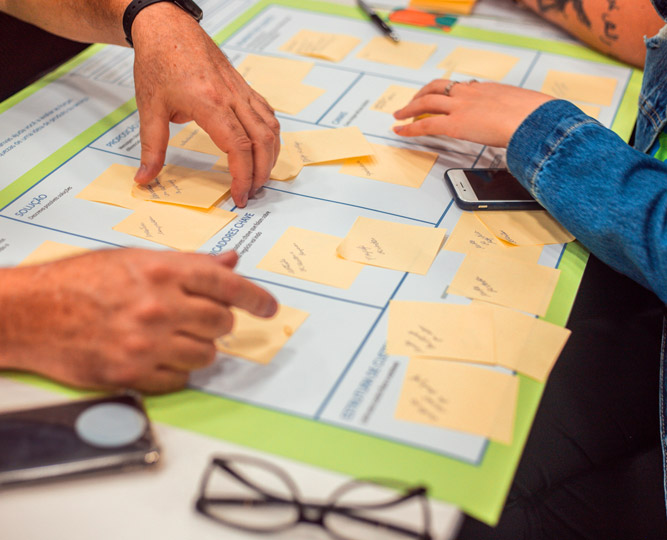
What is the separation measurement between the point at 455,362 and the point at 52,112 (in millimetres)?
840

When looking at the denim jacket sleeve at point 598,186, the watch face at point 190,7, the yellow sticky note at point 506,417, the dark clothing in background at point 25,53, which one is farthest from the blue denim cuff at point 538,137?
the dark clothing in background at point 25,53

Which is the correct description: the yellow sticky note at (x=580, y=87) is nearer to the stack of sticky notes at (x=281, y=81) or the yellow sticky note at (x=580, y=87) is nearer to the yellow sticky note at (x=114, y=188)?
the stack of sticky notes at (x=281, y=81)

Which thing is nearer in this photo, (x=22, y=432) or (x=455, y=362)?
(x=22, y=432)

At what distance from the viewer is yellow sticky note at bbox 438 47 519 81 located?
4.09 feet

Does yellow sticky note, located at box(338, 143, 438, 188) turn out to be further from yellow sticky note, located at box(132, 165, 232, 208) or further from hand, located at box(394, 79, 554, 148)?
yellow sticky note, located at box(132, 165, 232, 208)

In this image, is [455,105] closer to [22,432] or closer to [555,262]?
[555,262]

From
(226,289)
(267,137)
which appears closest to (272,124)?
(267,137)

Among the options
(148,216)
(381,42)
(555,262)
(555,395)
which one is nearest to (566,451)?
(555,395)

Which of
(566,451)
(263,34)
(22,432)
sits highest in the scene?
(263,34)

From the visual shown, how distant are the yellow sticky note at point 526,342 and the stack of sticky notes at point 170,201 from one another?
15.5 inches

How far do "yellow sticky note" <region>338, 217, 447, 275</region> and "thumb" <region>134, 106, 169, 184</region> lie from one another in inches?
12.0

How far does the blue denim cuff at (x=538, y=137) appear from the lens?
2.85 ft

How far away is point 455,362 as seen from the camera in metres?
0.68

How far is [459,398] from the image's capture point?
2.11 feet
